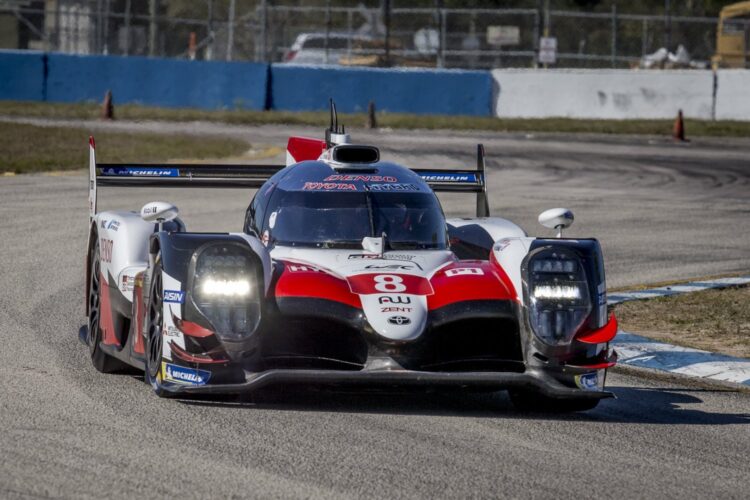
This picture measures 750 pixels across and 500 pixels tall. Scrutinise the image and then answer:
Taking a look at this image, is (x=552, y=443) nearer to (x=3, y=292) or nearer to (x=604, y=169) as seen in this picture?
(x=3, y=292)

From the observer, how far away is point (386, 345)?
7098mm

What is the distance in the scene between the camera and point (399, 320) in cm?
715

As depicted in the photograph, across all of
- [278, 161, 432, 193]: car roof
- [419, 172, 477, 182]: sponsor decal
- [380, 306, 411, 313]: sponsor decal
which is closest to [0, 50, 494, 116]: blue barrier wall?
[419, 172, 477, 182]: sponsor decal

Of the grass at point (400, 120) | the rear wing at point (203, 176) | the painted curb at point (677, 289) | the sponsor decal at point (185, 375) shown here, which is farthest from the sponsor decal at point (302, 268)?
the grass at point (400, 120)

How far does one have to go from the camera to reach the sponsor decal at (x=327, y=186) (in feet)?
27.8

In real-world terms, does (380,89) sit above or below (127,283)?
above

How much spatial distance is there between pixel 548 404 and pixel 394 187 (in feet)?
5.92

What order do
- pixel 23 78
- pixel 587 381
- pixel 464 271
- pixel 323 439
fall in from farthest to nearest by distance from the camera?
pixel 23 78
pixel 464 271
pixel 587 381
pixel 323 439

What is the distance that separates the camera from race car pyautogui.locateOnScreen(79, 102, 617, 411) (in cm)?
704

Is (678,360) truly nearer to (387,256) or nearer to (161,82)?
(387,256)

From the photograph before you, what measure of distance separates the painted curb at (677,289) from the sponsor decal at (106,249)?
4647 millimetres

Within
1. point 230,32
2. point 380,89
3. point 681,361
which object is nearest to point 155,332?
point 681,361

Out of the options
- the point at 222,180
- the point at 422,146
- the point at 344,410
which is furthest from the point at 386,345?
the point at 422,146

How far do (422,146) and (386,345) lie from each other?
20.8 metres
